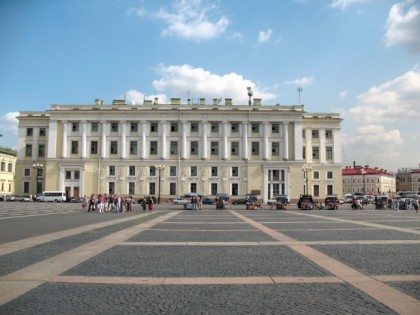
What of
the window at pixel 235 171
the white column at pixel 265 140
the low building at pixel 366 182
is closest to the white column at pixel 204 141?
the window at pixel 235 171

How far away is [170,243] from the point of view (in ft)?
44.0

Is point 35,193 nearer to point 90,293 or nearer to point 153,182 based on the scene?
point 153,182

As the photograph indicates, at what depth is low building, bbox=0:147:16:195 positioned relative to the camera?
90.0m

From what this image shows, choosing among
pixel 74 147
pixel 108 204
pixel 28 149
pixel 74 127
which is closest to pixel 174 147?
pixel 74 147

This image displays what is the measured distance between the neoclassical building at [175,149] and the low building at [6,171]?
19.4 metres

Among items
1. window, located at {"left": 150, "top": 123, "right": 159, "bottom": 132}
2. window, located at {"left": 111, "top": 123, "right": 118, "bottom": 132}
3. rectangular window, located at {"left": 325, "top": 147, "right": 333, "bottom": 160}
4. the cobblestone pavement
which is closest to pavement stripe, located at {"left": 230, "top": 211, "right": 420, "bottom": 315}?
the cobblestone pavement

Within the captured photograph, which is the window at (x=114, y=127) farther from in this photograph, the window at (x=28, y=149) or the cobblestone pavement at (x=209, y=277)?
the cobblestone pavement at (x=209, y=277)

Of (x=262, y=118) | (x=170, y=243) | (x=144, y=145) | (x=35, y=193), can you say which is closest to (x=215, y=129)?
(x=262, y=118)

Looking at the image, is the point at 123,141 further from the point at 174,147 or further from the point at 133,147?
the point at 174,147

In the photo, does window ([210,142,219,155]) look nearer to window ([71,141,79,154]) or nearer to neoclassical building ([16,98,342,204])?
Answer: neoclassical building ([16,98,342,204])

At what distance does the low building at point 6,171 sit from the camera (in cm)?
9000

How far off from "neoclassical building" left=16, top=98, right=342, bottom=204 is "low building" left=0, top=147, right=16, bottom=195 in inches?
764

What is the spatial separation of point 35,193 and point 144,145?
25.3 meters

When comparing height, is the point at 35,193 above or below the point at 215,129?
below
